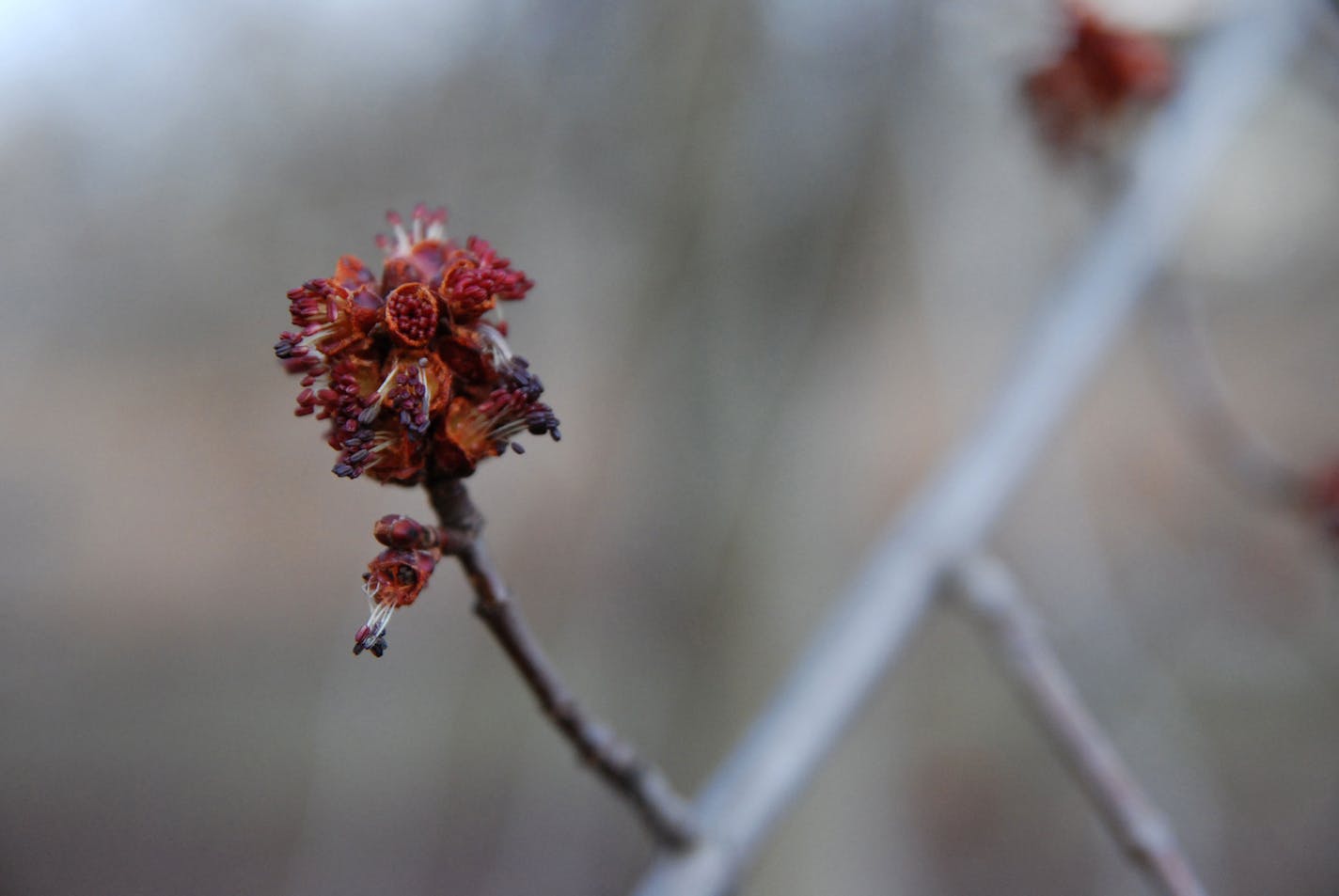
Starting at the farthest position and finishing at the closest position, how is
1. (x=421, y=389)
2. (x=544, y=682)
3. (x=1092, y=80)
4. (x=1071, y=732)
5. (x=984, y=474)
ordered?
1. (x=1092, y=80)
2. (x=984, y=474)
3. (x=1071, y=732)
4. (x=544, y=682)
5. (x=421, y=389)

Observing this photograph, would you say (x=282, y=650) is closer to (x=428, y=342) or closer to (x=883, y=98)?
(x=883, y=98)

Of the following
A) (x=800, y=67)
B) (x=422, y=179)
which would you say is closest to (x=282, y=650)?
(x=422, y=179)

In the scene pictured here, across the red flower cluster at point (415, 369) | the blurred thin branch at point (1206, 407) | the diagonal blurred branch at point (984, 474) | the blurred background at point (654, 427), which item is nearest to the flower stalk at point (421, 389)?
the red flower cluster at point (415, 369)

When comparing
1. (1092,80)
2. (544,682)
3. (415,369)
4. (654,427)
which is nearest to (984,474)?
(1092,80)

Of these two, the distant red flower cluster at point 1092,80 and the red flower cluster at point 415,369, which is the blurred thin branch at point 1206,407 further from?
the red flower cluster at point 415,369

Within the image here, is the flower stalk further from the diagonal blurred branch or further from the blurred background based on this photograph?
the blurred background

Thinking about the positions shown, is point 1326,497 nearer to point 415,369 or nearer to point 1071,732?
point 1071,732
